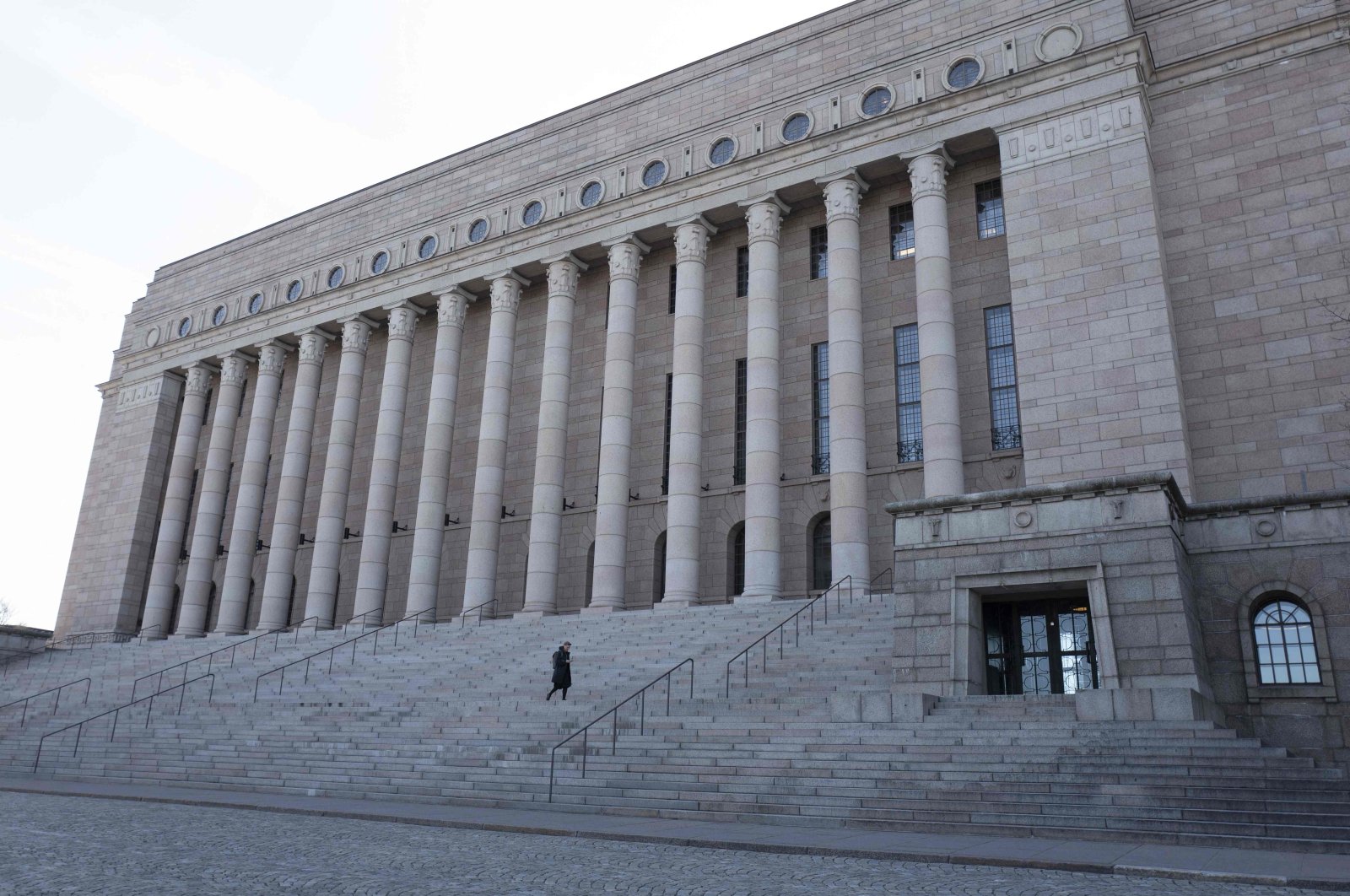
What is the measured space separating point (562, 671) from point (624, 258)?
18.2m

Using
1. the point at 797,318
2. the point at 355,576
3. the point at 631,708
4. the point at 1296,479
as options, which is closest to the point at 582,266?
the point at 797,318

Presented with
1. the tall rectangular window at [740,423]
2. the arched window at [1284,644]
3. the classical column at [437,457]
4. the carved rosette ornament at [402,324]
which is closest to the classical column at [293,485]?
the carved rosette ornament at [402,324]

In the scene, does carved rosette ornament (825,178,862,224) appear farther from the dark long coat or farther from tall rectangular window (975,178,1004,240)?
the dark long coat

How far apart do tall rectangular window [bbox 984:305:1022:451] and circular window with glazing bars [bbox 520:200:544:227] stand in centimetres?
1643

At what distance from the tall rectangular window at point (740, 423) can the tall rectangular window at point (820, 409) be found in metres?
2.33

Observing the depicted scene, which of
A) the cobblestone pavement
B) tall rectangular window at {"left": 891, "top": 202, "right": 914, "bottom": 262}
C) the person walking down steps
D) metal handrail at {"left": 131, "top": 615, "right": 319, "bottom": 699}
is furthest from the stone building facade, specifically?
the person walking down steps

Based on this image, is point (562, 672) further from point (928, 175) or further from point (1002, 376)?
point (928, 175)

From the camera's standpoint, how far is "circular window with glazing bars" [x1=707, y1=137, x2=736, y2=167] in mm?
34875

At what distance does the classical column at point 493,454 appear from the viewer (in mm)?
35000

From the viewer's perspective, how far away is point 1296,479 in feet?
81.8

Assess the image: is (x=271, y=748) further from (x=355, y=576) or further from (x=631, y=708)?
(x=355, y=576)

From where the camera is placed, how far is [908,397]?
32500mm

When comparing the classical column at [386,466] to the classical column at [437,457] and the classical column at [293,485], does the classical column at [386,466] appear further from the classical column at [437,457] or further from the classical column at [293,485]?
the classical column at [293,485]

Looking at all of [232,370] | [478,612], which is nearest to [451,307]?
[478,612]
